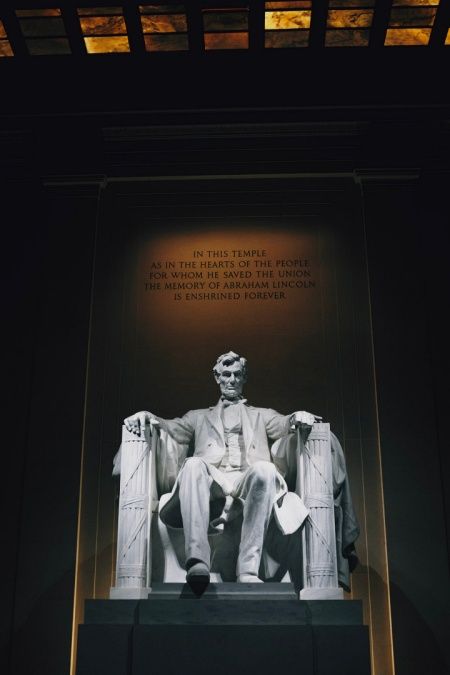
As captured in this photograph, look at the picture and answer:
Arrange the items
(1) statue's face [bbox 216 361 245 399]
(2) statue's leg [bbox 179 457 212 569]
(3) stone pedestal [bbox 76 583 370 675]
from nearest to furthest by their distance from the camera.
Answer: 1. (3) stone pedestal [bbox 76 583 370 675]
2. (2) statue's leg [bbox 179 457 212 569]
3. (1) statue's face [bbox 216 361 245 399]

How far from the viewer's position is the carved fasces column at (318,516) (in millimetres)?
4883

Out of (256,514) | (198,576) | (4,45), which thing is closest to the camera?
(198,576)

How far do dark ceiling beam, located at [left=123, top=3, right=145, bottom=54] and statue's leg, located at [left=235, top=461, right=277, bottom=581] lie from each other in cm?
399

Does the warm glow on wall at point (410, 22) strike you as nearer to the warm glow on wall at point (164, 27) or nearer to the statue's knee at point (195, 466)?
the warm glow on wall at point (164, 27)

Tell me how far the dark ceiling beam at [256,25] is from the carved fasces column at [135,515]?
3675 mm

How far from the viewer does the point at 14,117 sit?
7402 mm

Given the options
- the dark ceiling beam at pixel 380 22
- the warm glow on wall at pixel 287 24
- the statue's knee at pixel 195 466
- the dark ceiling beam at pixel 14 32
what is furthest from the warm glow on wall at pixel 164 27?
the statue's knee at pixel 195 466

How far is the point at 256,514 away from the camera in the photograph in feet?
16.4

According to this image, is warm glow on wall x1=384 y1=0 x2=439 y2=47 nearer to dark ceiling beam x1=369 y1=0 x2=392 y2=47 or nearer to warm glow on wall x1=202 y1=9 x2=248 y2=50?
dark ceiling beam x1=369 y1=0 x2=392 y2=47

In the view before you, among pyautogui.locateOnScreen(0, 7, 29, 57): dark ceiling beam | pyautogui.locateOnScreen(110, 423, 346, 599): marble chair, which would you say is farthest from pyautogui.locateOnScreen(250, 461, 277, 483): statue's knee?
pyautogui.locateOnScreen(0, 7, 29, 57): dark ceiling beam

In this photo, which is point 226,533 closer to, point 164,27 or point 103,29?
point 164,27

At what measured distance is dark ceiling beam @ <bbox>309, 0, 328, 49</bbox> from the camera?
7.07m

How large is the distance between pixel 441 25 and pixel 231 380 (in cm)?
352

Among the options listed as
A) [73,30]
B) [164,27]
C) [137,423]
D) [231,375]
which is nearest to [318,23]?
[164,27]
